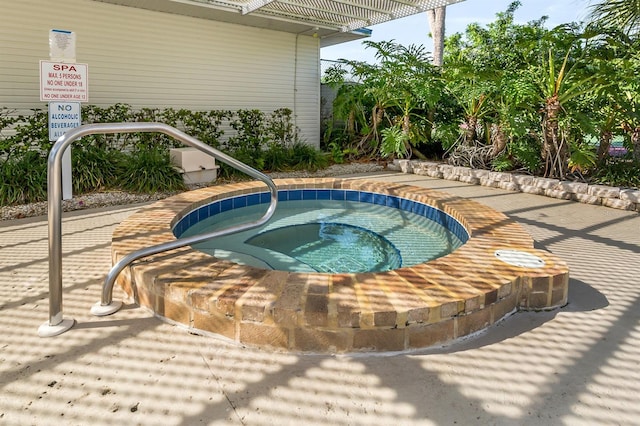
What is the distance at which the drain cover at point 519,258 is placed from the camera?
2.61 meters

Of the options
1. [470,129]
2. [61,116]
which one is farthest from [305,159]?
[61,116]

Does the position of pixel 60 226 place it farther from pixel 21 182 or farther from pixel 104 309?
pixel 21 182

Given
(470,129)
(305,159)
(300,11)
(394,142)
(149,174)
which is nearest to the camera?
(149,174)

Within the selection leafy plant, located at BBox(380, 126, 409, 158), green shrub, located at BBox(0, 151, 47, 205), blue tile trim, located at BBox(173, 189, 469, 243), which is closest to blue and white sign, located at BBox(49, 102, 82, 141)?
green shrub, located at BBox(0, 151, 47, 205)

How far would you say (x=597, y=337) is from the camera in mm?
2189

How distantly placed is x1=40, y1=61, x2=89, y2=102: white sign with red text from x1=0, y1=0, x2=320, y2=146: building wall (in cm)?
263

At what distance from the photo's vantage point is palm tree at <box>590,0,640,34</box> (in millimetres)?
6064

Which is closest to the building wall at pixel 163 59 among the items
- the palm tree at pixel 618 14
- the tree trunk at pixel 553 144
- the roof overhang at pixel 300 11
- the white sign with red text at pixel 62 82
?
the roof overhang at pixel 300 11

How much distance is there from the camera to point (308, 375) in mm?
1824

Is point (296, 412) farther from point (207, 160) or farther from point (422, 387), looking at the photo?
point (207, 160)

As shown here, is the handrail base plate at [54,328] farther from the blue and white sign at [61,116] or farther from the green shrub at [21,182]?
the green shrub at [21,182]

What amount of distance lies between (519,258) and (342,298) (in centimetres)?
135

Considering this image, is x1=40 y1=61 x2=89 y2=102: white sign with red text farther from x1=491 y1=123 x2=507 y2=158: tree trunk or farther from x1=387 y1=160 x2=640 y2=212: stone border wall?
x1=491 y1=123 x2=507 y2=158: tree trunk

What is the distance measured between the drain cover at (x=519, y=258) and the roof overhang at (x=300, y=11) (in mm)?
5507
